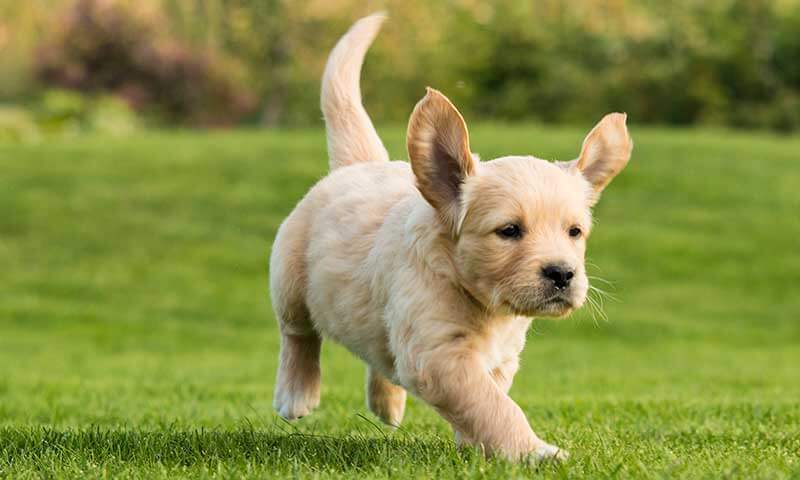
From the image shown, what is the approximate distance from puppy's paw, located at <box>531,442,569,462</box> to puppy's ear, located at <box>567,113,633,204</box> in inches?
40.4

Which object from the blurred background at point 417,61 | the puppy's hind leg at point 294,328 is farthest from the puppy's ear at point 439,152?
the blurred background at point 417,61

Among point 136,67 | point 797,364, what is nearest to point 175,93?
point 136,67

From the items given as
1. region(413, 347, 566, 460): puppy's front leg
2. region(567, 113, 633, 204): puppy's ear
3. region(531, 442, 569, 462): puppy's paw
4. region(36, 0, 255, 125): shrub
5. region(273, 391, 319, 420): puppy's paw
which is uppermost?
region(567, 113, 633, 204): puppy's ear

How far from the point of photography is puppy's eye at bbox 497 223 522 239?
3828mm

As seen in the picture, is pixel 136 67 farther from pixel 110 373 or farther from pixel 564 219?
pixel 564 219

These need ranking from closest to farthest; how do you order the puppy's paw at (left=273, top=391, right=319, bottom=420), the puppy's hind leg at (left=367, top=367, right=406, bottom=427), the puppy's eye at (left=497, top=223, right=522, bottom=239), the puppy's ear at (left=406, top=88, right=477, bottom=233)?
1. the puppy's eye at (left=497, top=223, right=522, bottom=239)
2. the puppy's ear at (left=406, top=88, right=477, bottom=233)
3. the puppy's paw at (left=273, top=391, right=319, bottom=420)
4. the puppy's hind leg at (left=367, top=367, right=406, bottom=427)

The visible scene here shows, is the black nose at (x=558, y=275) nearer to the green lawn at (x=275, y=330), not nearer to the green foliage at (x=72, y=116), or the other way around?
the green lawn at (x=275, y=330)

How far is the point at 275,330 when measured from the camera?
592 inches

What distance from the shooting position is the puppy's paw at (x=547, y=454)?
3689mm

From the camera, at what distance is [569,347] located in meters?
14.1

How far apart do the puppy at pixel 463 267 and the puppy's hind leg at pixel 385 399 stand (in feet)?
2.14

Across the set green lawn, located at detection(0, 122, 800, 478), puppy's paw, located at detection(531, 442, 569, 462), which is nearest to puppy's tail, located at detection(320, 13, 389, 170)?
green lawn, located at detection(0, 122, 800, 478)

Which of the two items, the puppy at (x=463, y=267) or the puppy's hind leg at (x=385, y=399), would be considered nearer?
the puppy at (x=463, y=267)

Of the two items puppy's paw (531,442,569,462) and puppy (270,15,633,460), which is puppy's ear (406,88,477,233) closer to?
puppy (270,15,633,460)
